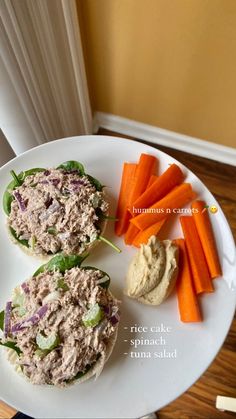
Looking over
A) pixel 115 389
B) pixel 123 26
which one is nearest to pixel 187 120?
pixel 123 26

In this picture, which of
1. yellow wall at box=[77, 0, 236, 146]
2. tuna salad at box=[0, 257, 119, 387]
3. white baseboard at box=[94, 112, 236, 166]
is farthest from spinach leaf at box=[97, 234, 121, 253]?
white baseboard at box=[94, 112, 236, 166]

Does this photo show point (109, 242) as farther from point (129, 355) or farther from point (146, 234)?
Result: point (129, 355)

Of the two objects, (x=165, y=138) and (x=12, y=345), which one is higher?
(x=12, y=345)

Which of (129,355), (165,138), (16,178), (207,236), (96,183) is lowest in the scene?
(165,138)

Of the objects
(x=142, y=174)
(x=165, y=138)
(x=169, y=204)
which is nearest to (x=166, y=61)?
(x=165, y=138)

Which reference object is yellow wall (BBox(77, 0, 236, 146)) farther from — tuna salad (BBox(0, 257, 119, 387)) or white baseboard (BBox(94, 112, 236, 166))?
tuna salad (BBox(0, 257, 119, 387))

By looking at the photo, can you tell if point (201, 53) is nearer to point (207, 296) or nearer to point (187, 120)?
point (187, 120)

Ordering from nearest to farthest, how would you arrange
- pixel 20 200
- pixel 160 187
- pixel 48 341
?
pixel 48 341 → pixel 20 200 → pixel 160 187
